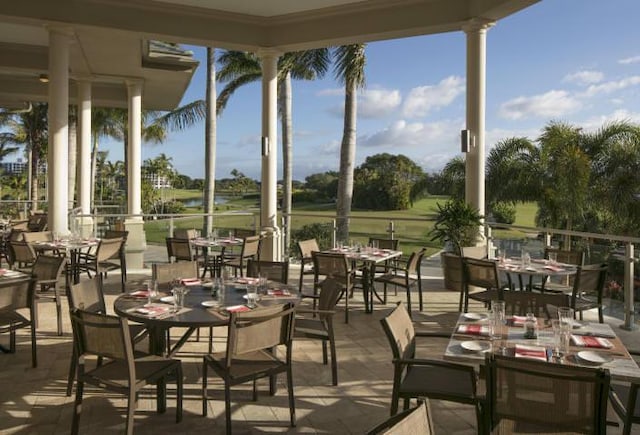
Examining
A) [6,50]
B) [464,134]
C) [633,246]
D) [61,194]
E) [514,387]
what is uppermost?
[6,50]

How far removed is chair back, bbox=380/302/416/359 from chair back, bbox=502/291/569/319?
3.26 feet

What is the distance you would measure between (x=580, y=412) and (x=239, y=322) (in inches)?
75.9

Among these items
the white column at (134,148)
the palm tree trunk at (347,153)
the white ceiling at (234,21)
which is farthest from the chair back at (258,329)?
the palm tree trunk at (347,153)

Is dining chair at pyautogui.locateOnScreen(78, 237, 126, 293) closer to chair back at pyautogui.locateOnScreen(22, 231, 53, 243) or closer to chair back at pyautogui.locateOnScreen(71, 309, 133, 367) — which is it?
chair back at pyautogui.locateOnScreen(22, 231, 53, 243)

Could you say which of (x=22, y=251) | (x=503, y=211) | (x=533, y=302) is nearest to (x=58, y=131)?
(x=22, y=251)

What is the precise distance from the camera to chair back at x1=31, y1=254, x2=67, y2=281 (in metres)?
5.80

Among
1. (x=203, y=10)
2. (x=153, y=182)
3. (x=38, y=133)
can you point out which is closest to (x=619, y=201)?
(x=203, y=10)

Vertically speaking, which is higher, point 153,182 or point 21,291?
point 153,182

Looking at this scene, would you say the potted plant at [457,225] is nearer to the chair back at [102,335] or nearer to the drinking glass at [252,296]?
the drinking glass at [252,296]

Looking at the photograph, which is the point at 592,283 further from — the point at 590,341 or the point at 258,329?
the point at 258,329

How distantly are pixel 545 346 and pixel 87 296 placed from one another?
131 inches

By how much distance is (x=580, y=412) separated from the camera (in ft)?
7.45

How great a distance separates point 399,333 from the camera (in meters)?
3.14

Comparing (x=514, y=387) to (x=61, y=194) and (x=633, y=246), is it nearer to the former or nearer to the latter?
(x=633, y=246)
